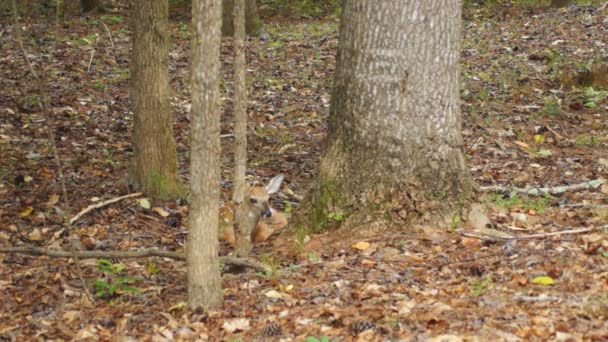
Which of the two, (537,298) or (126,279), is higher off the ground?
(537,298)

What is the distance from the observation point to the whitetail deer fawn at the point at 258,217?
6109 millimetres

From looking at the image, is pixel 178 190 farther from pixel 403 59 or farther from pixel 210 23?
pixel 210 23

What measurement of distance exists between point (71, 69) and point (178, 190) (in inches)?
225

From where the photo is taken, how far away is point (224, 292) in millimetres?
4539

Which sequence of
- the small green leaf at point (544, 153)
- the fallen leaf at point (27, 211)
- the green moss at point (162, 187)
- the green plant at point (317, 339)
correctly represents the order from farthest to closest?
the small green leaf at point (544, 153) → the green moss at point (162, 187) → the fallen leaf at point (27, 211) → the green plant at point (317, 339)

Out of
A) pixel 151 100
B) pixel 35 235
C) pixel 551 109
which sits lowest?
pixel 35 235

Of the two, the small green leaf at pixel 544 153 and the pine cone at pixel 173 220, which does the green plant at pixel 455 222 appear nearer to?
the pine cone at pixel 173 220

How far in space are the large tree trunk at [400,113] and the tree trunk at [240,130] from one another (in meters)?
0.75

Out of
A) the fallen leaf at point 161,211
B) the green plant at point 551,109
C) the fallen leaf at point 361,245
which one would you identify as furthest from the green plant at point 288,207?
the green plant at point 551,109

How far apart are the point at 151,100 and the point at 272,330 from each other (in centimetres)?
329

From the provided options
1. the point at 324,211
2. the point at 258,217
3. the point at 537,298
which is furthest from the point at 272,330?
the point at 258,217

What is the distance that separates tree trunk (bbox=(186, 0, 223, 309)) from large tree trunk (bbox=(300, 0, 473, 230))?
1.42 metres

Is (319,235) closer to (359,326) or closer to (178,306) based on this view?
(178,306)

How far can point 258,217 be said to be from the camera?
20.5 feet
